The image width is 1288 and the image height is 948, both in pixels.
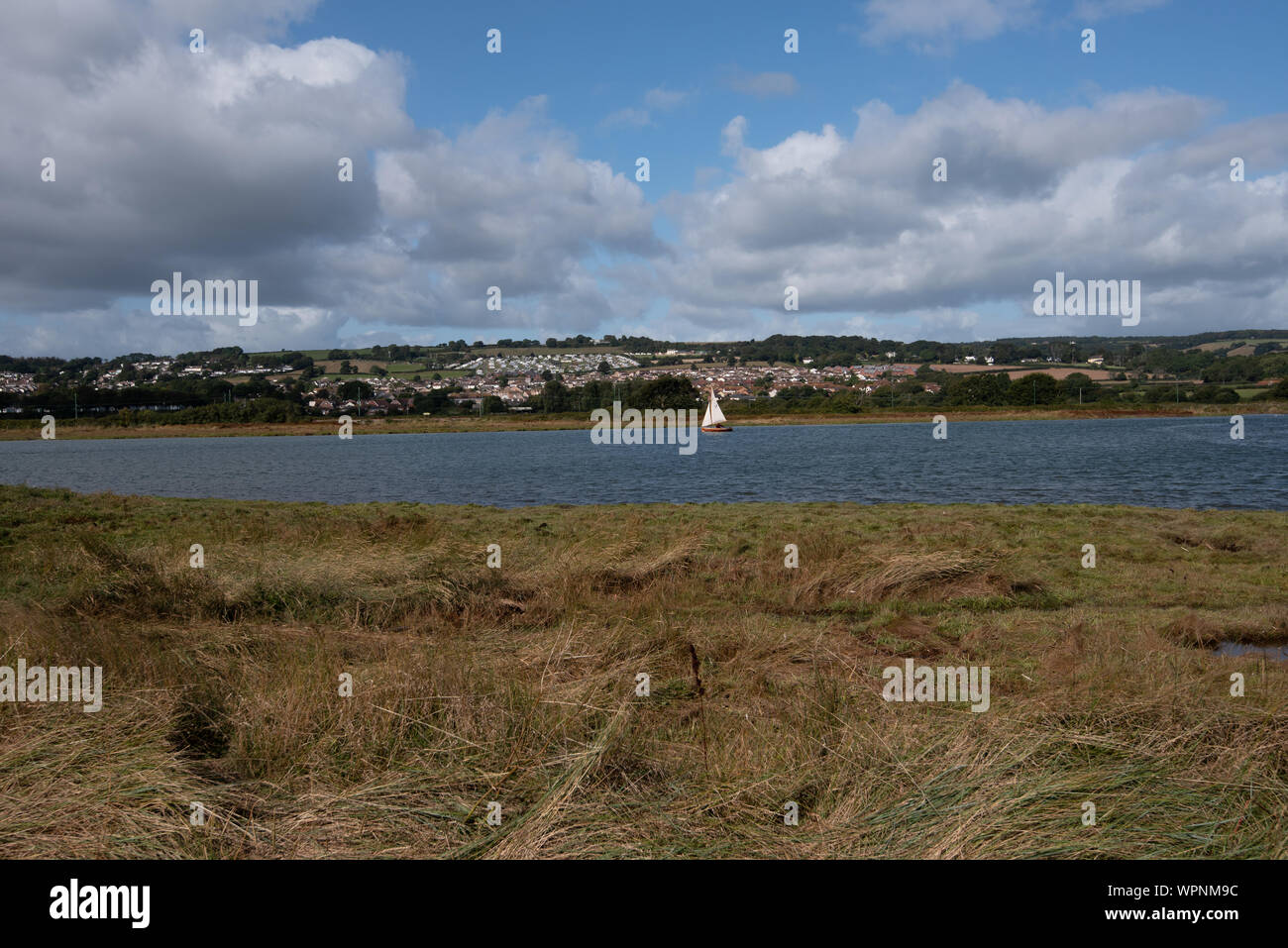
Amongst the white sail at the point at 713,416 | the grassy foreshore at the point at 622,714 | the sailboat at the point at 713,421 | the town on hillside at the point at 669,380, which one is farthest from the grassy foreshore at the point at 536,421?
the grassy foreshore at the point at 622,714

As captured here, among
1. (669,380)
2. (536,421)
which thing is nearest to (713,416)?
(669,380)

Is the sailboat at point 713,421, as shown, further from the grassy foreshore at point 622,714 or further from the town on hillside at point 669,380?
the grassy foreshore at point 622,714

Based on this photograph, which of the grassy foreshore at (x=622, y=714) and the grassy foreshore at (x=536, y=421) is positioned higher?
the grassy foreshore at (x=536, y=421)

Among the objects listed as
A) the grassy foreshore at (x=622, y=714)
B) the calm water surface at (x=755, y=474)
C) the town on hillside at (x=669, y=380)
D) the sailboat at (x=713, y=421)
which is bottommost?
the grassy foreshore at (x=622, y=714)

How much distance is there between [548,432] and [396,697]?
10378cm

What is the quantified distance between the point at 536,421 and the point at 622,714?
114 meters

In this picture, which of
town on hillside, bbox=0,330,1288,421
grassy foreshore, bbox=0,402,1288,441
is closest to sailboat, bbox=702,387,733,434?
town on hillside, bbox=0,330,1288,421

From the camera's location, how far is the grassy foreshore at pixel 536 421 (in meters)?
110

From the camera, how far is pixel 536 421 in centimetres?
11831

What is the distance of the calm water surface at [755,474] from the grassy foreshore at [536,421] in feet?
146

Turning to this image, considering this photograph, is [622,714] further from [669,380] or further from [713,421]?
[669,380]

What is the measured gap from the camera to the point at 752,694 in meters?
7.00
